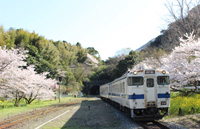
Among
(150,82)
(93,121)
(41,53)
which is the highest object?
(41,53)

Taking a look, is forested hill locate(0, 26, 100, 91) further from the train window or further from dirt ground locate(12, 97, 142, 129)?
the train window

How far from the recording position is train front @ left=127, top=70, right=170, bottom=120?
28.8 ft

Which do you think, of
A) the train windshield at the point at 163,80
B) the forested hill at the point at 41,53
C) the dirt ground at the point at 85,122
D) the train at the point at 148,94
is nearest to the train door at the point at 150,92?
the train at the point at 148,94

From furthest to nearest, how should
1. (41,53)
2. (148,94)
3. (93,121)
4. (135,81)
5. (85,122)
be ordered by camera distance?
(41,53), (93,121), (85,122), (135,81), (148,94)

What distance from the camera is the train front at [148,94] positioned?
879cm

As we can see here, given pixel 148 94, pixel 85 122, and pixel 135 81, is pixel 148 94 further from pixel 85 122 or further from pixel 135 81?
pixel 85 122

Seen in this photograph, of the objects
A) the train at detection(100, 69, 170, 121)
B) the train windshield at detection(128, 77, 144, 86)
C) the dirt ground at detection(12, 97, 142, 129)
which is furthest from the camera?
the train windshield at detection(128, 77, 144, 86)

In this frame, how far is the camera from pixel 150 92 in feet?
29.2

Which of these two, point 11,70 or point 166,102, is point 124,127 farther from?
point 11,70

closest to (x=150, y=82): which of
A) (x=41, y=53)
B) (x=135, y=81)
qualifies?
(x=135, y=81)

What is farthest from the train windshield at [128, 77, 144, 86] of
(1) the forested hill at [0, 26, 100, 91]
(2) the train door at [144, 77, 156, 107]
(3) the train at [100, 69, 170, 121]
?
(1) the forested hill at [0, 26, 100, 91]

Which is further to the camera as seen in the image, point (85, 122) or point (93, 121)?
point (93, 121)

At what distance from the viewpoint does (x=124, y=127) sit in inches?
316

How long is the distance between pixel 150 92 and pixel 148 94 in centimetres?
14
